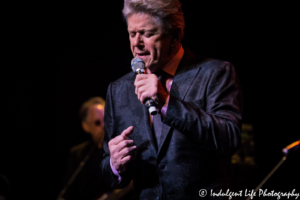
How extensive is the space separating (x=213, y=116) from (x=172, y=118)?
0.19 metres

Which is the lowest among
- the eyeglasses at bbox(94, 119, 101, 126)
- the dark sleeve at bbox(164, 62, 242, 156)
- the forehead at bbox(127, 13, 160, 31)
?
the eyeglasses at bbox(94, 119, 101, 126)

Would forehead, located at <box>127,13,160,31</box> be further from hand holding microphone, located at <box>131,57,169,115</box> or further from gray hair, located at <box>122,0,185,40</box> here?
hand holding microphone, located at <box>131,57,169,115</box>

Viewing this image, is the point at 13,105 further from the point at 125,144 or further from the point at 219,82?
the point at 219,82

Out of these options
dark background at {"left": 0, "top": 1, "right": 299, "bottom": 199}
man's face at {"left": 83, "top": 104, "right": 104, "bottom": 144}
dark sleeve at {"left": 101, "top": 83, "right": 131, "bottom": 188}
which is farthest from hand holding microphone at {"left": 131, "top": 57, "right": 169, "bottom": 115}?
man's face at {"left": 83, "top": 104, "right": 104, "bottom": 144}

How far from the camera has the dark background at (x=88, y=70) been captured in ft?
10.3

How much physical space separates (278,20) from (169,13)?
2.11 m

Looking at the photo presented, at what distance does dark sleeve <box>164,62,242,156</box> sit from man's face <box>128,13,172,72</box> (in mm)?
297

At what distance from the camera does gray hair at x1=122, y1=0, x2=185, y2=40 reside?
55.0 inches

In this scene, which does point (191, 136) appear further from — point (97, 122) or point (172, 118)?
point (97, 122)

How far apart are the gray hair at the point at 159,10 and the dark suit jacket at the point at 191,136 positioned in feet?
0.72

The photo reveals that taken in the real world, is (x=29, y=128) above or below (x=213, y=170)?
below

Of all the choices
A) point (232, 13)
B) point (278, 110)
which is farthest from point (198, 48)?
point (278, 110)

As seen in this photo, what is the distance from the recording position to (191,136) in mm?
1167

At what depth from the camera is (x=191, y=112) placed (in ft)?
3.78
